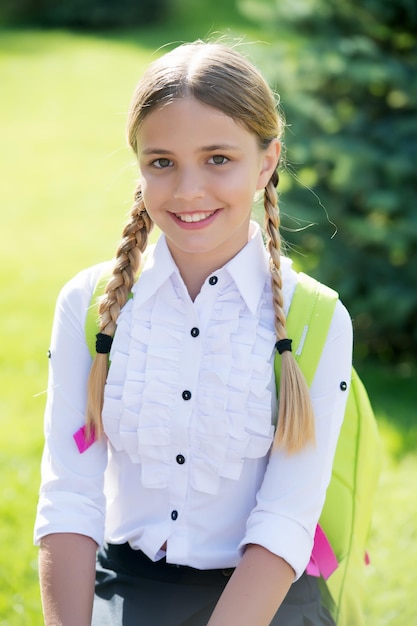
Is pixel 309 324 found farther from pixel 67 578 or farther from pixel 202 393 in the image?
pixel 67 578

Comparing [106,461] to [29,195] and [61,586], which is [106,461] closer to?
[61,586]

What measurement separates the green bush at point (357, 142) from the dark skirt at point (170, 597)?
109 inches

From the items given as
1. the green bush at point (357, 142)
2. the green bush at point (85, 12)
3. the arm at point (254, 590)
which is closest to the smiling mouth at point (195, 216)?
the arm at point (254, 590)

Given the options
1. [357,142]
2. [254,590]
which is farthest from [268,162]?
[357,142]

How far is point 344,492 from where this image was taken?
6.89 ft

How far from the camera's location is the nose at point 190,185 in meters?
1.89

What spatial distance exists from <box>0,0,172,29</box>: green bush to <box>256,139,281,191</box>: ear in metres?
14.8

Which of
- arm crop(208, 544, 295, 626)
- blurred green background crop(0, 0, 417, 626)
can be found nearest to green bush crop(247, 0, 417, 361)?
blurred green background crop(0, 0, 417, 626)

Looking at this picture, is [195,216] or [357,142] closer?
[195,216]

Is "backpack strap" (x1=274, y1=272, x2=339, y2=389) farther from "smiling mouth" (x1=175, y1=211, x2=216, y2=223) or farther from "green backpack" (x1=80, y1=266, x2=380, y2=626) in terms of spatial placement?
"smiling mouth" (x1=175, y1=211, x2=216, y2=223)

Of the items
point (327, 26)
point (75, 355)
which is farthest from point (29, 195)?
point (75, 355)

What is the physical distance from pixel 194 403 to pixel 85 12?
1515 centimetres

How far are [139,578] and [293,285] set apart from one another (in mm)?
738

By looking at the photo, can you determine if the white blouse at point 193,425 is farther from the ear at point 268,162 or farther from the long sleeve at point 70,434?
the ear at point 268,162
